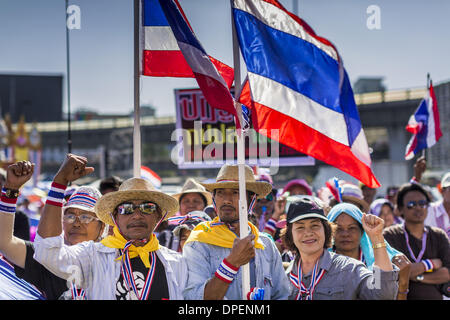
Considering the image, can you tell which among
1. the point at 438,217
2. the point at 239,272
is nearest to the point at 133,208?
the point at 239,272

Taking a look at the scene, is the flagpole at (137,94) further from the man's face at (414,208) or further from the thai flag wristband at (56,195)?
the man's face at (414,208)

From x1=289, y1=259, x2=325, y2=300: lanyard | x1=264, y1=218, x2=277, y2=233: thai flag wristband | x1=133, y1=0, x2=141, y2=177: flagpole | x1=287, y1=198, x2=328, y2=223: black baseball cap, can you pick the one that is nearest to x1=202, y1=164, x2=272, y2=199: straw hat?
x1=287, y1=198, x2=328, y2=223: black baseball cap

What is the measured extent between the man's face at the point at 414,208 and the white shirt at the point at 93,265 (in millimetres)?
2668

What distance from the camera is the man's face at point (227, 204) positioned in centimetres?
371

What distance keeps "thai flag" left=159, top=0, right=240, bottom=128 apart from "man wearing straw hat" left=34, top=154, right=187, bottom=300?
77cm

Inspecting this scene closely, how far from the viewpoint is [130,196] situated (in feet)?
11.3


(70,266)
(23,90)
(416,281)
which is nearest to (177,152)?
(416,281)

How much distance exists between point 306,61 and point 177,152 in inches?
178

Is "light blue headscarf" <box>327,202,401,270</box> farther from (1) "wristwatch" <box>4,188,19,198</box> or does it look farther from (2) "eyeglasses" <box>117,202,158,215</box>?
(1) "wristwatch" <box>4,188,19,198</box>

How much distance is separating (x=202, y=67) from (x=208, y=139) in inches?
197

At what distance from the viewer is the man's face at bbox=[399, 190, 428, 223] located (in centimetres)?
496

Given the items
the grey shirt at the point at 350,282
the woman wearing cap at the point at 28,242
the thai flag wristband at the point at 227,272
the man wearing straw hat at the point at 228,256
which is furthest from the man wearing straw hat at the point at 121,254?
the grey shirt at the point at 350,282

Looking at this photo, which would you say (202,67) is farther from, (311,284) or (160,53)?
(311,284)
